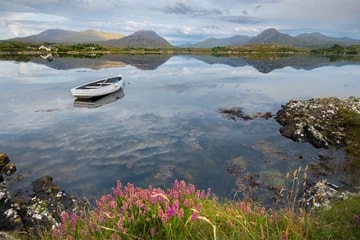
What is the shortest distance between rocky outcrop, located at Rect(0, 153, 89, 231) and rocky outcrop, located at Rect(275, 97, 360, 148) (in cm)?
1852

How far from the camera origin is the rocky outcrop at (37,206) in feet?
36.2

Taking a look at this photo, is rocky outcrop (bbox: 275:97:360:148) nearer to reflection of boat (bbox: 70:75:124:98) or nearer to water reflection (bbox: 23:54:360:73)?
reflection of boat (bbox: 70:75:124:98)

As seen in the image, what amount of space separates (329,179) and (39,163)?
17.7 meters

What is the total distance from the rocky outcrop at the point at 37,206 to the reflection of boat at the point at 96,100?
68.9 feet

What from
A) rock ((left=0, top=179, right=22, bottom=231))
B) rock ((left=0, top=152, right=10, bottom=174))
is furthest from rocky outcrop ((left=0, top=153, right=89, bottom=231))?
rock ((left=0, top=152, right=10, bottom=174))

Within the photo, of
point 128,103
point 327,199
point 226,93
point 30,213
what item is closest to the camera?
point 30,213

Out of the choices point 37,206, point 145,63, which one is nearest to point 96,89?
point 37,206

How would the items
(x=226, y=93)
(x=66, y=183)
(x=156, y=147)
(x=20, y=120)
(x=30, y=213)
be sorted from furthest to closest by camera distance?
(x=226, y=93)
(x=20, y=120)
(x=156, y=147)
(x=66, y=183)
(x=30, y=213)

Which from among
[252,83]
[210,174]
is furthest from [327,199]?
[252,83]

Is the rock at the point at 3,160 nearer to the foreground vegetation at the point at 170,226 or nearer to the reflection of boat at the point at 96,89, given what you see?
the foreground vegetation at the point at 170,226

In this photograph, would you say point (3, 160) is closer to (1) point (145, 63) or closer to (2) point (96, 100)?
(2) point (96, 100)

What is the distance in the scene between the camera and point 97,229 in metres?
4.97

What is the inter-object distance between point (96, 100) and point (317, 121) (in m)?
27.1

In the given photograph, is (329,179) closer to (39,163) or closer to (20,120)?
(39,163)
